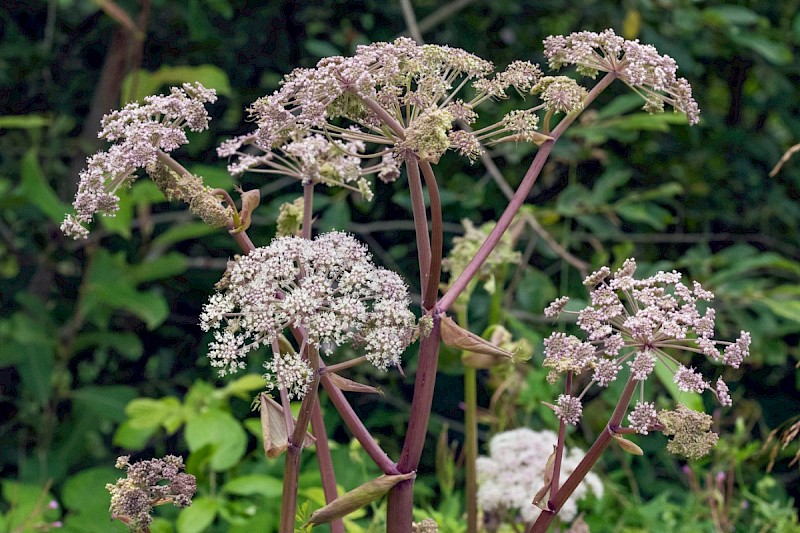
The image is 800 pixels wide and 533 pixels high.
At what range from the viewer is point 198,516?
5.31 ft

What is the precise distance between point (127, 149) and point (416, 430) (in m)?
0.40

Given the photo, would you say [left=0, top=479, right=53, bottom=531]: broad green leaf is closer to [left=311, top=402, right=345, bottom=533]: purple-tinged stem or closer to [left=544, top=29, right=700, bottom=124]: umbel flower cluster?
[left=311, top=402, right=345, bottom=533]: purple-tinged stem

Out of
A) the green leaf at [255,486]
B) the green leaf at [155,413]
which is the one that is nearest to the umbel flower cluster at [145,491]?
the green leaf at [255,486]

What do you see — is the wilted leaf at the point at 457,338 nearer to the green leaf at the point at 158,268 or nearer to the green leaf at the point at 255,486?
the green leaf at the point at 255,486

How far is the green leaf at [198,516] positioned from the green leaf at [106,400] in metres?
0.99

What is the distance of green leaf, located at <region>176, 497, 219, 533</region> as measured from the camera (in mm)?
1592

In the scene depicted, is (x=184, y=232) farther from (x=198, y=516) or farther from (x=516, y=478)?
(x=516, y=478)

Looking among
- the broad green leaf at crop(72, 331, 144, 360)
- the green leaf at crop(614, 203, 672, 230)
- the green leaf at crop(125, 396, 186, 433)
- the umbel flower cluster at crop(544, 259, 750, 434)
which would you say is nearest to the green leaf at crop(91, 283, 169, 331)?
the broad green leaf at crop(72, 331, 144, 360)

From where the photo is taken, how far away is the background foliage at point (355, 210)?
2473 mm

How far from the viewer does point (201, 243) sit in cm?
295

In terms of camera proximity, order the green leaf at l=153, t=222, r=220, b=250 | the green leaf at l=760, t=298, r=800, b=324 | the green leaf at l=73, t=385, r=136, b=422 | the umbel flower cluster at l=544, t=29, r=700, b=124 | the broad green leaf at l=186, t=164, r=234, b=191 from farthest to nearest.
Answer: the green leaf at l=73, t=385, r=136, b=422, the green leaf at l=153, t=222, r=220, b=250, the broad green leaf at l=186, t=164, r=234, b=191, the green leaf at l=760, t=298, r=800, b=324, the umbel flower cluster at l=544, t=29, r=700, b=124

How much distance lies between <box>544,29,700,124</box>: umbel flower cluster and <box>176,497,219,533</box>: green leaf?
3.29ft

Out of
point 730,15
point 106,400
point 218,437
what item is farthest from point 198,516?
point 730,15

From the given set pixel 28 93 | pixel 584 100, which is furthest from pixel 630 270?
pixel 28 93
